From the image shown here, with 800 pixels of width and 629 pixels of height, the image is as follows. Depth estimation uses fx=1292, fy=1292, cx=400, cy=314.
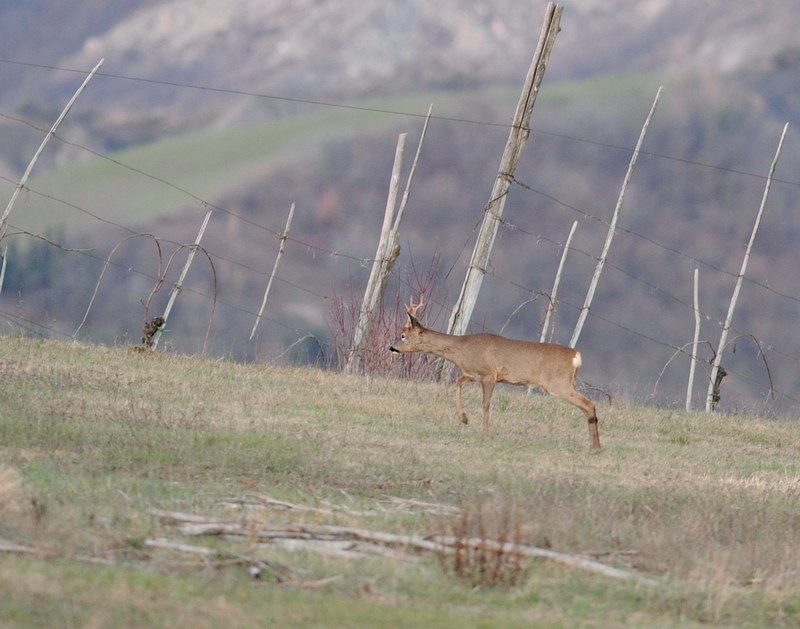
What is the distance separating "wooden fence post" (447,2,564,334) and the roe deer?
4.62 meters

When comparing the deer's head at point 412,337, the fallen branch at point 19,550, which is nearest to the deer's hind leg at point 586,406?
the deer's head at point 412,337

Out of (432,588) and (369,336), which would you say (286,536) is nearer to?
(432,588)

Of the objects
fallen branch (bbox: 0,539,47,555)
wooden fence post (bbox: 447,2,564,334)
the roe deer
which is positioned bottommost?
fallen branch (bbox: 0,539,47,555)

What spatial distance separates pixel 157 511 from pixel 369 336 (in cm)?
1281

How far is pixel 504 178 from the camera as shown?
21.1 m

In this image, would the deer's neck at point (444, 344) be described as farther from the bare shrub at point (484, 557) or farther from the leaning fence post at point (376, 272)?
the bare shrub at point (484, 557)

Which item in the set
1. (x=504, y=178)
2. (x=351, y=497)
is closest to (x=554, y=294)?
(x=504, y=178)

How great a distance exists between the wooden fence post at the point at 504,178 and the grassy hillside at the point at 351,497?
2.93 metres

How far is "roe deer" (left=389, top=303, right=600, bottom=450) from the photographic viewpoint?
50.4ft

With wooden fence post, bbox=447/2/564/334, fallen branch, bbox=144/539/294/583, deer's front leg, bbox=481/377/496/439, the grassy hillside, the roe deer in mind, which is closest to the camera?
the grassy hillside

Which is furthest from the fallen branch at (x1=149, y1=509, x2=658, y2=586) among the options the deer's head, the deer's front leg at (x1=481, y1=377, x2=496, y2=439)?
the deer's head

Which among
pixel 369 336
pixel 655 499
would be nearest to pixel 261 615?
pixel 655 499

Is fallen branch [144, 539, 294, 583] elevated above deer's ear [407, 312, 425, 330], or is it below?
below

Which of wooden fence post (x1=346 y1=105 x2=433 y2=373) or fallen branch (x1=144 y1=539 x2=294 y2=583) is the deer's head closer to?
wooden fence post (x1=346 y1=105 x2=433 y2=373)
